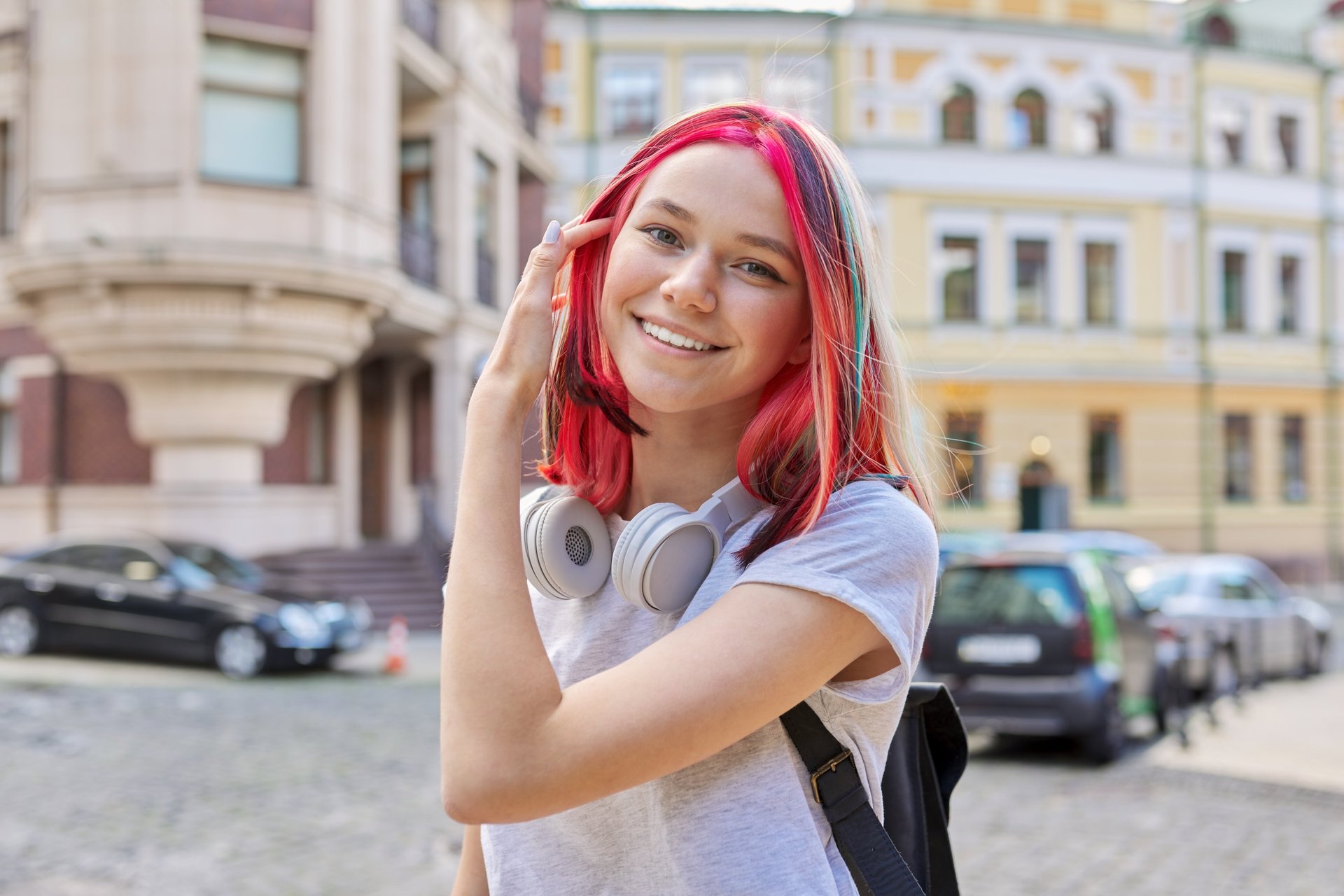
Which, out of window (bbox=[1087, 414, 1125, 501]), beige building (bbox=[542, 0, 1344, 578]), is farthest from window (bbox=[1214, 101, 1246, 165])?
window (bbox=[1087, 414, 1125, 501])

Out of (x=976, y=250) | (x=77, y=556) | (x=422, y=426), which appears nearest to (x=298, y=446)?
(x=422, y=426)

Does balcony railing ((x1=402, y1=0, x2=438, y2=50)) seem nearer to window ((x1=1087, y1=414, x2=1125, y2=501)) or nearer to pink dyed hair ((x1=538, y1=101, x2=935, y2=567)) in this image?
window ((x1=1087, y1=414, x2=1125, y2=501))

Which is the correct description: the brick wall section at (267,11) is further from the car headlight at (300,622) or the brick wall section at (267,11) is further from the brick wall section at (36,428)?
the car headlight at (300,622)

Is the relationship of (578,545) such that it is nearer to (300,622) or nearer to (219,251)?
(300,622)

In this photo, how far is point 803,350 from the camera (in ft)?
5.01

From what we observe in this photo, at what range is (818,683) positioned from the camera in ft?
4.34

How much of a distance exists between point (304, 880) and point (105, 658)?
9.70 m

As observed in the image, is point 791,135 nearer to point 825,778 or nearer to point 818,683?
point 818,683

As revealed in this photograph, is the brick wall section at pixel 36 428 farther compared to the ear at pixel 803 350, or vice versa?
the brick wall section at pixel 36 428

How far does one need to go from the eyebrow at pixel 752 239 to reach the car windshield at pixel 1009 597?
7690mm

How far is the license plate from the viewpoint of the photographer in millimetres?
8859

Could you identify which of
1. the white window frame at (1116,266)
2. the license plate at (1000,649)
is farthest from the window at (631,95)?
the license plate at (1000,649)

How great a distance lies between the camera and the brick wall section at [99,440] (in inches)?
677

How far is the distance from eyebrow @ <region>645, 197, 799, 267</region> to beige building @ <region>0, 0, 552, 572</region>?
14999 mm
